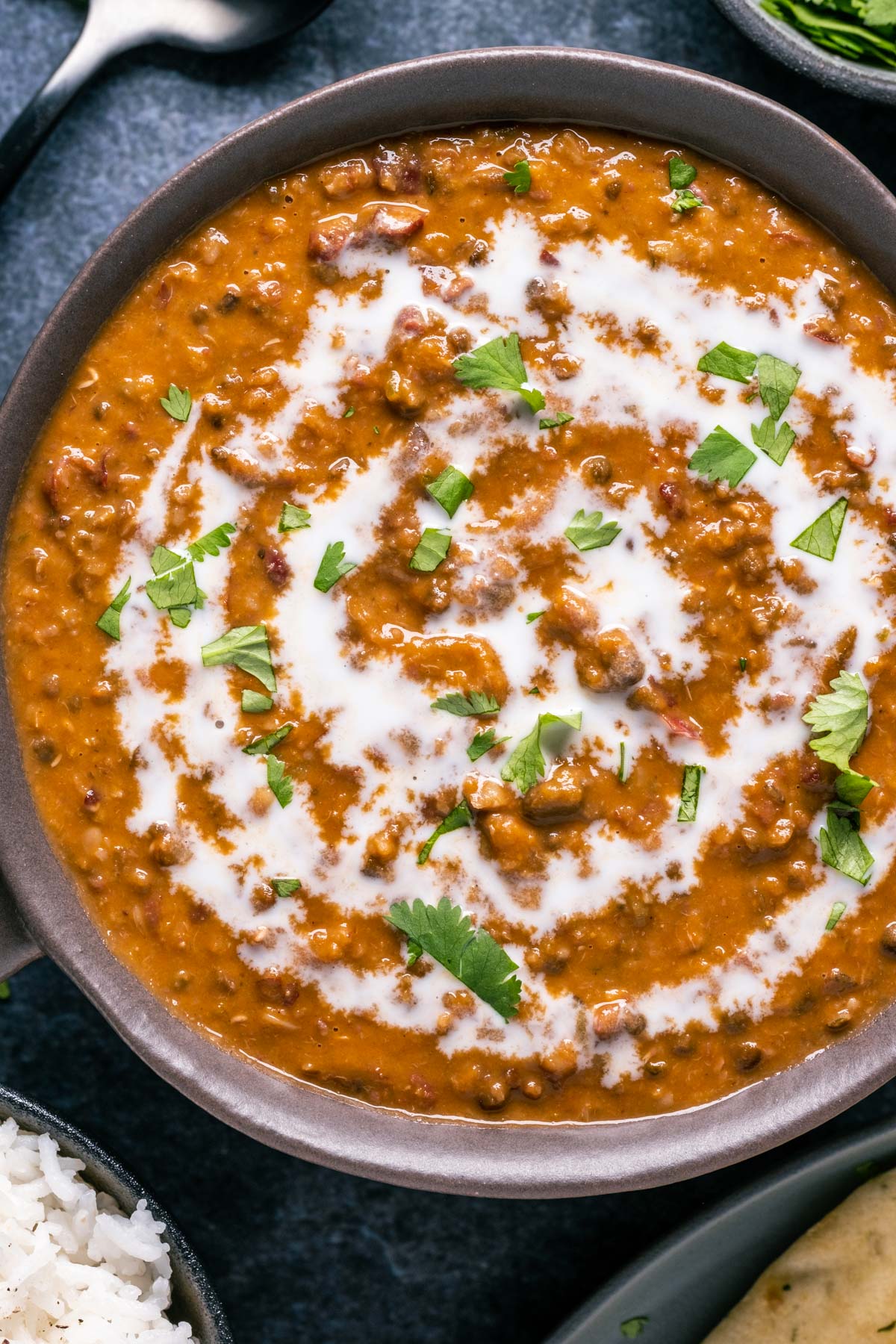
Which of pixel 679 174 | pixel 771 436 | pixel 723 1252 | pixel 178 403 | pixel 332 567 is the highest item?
pixel 679 174

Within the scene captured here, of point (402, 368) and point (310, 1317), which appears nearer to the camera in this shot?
point (402, 368)

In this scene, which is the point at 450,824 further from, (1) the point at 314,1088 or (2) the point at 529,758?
(1) the point at 314,1088

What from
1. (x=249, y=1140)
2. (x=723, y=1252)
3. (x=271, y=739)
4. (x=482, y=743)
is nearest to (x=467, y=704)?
A: (x=482, y=743)

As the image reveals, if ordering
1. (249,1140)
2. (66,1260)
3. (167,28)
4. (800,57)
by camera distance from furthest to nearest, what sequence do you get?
1. (249,1140)
2. (167,28)
3. (66,1260)
4. (800,57)

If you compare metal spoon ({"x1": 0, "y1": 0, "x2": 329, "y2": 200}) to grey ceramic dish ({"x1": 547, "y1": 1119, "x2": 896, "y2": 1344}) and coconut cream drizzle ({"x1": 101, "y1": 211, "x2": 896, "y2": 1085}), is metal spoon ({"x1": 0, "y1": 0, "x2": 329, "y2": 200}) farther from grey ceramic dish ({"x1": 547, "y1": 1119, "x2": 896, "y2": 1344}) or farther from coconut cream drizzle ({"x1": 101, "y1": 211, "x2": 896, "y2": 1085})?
grey ceramic dish ({"x1": 547, "y1": 1119, "x2": 896, "y2": 1344})

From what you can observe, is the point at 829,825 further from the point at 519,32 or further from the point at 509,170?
the point at 519,32

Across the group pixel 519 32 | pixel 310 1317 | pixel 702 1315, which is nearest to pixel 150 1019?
pixel 310 1317
